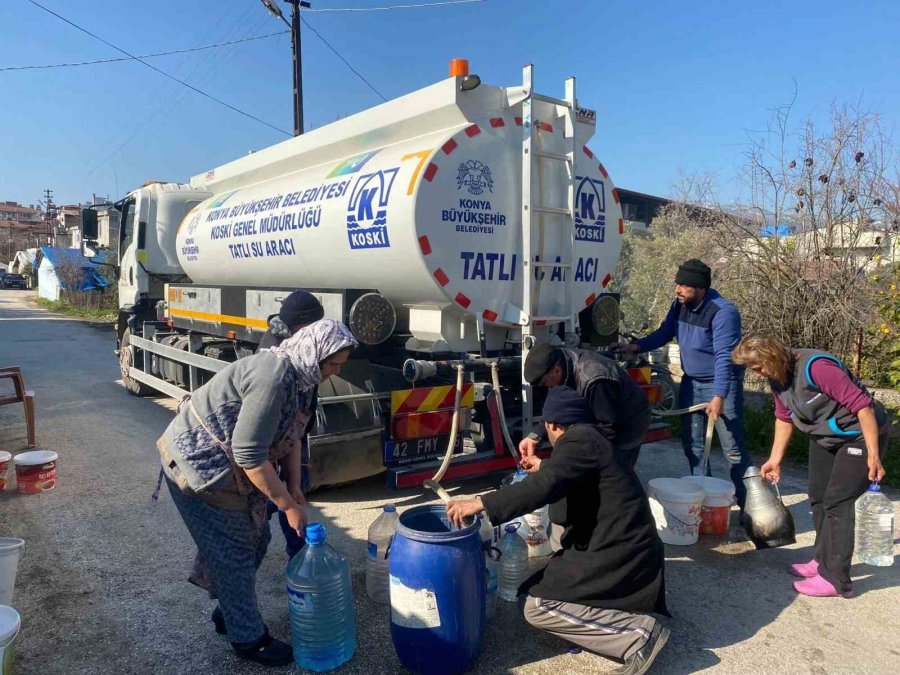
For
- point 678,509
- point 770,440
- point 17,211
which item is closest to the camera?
point 678,509

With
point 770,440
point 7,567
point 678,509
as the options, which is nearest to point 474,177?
point 678,509

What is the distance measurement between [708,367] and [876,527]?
4.60 feet

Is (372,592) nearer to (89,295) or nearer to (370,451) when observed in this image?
(370,451)

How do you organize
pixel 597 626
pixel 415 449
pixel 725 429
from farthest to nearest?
pixel 415 449
pixel 725 429
pixel 597 626

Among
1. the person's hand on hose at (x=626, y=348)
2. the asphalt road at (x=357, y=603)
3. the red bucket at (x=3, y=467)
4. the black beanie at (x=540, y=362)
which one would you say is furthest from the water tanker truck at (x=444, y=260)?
the red bucket at (x=3, y=467)

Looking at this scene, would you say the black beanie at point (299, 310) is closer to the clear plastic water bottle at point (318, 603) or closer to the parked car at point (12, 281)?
the clear plastic water bottle at point (318, 603)

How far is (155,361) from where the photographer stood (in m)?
8.56

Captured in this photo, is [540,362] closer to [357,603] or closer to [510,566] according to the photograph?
[510,566]

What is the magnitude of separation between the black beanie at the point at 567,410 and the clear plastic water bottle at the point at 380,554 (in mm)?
1057

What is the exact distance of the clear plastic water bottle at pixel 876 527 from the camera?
361cm

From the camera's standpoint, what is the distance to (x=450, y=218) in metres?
4.44

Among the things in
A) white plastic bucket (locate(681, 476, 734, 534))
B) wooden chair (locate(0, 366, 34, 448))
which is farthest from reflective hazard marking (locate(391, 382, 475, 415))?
wooden chair (locate(0, 366, 34, 448))

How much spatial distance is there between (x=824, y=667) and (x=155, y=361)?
26.5 feet

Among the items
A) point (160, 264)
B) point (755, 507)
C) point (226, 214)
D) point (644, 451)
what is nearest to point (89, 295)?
point (160, 264)
